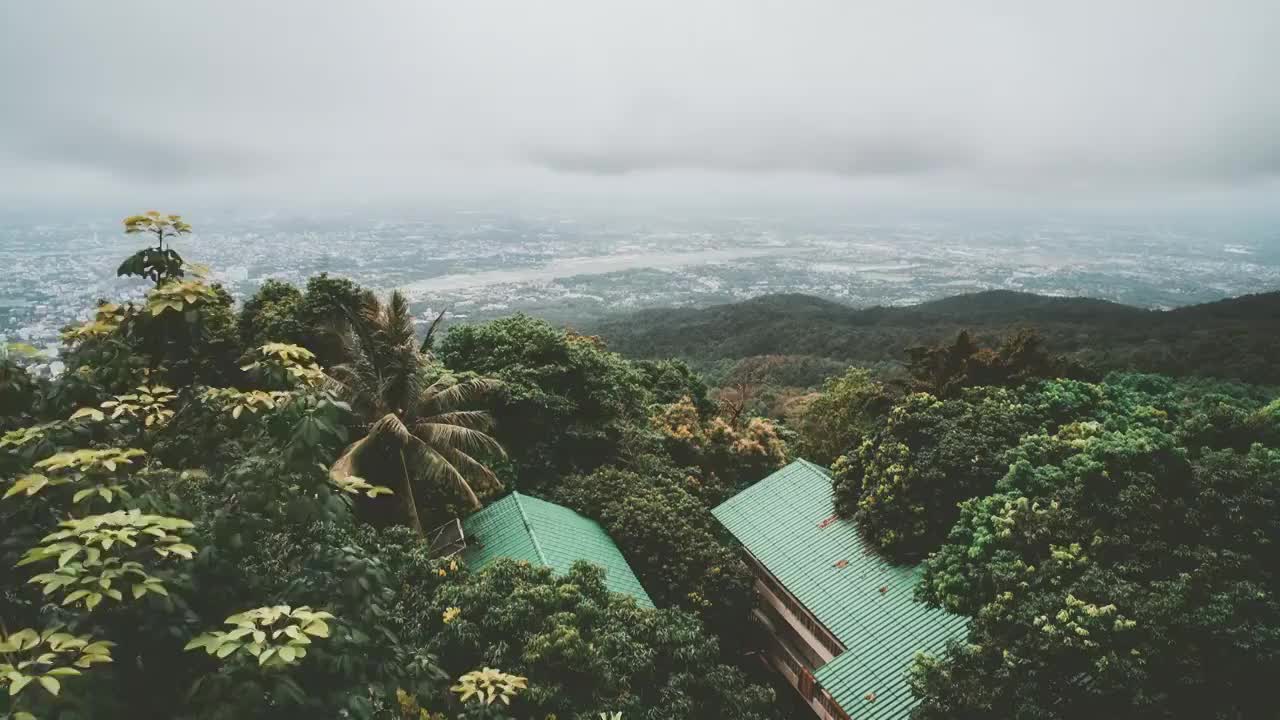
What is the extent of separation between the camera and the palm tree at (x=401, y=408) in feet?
40.6

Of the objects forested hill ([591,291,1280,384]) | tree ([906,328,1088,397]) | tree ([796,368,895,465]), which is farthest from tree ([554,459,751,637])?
forested hill ([591,291,1280,384])

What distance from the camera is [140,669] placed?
3588mm

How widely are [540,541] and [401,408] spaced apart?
380cm

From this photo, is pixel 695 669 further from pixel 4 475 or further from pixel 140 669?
pixel 4 475

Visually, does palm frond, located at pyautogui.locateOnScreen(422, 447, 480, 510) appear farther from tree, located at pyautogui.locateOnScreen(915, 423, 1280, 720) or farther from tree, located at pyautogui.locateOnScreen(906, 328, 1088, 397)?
tree, located at pyautogui.locateOnScreen(906, 328, 1088, 397)

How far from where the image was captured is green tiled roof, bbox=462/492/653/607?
40.7ft

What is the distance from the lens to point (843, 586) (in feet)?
39.9

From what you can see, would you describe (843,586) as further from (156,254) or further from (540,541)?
(156,254)

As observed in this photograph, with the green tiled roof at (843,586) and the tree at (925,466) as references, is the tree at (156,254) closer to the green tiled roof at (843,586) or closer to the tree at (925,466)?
the green tiled roof at (843,586)

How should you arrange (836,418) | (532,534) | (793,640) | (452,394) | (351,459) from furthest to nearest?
(836,418) → (793,640) → (452,394) → (532,534) → (351,459)

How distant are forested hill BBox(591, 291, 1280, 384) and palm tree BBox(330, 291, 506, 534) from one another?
107ft

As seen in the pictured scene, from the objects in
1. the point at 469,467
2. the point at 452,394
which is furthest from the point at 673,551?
the point at 452,394

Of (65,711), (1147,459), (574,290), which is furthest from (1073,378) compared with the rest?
(574,290)

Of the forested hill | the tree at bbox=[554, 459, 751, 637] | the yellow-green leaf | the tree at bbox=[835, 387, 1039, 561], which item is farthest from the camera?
the forested hill
